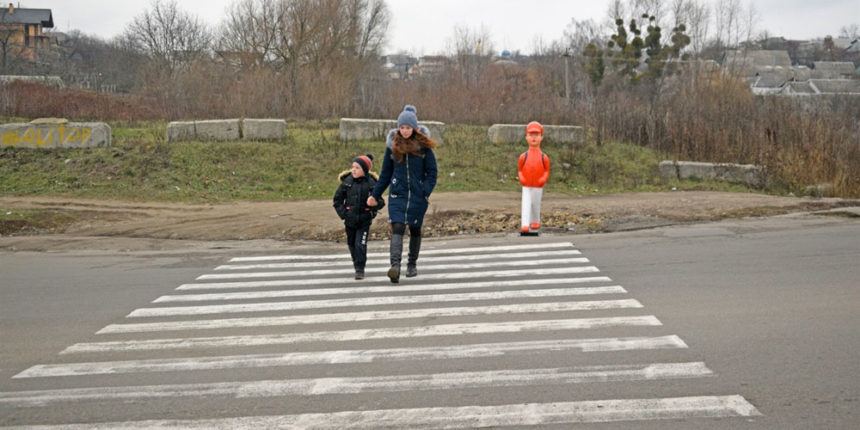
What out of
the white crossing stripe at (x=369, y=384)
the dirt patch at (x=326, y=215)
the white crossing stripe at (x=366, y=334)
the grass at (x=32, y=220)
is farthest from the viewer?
the grass at (x=32, y=220)

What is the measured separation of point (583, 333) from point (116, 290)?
5.42 metres

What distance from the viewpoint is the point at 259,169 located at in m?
19.0

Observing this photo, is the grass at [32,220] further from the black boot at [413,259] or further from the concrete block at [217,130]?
the black boot at [413,259]

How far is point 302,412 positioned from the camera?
502 centimetres

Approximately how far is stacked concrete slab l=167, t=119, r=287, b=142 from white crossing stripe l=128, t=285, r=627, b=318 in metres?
13.6

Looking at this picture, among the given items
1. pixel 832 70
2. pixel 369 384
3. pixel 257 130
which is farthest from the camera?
pixel 832 70

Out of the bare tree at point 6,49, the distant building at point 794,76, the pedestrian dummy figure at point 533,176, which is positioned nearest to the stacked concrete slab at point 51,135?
the pedestrian dummy figure at point 533,176

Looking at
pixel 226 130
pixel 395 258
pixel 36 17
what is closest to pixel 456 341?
pixel 395 258

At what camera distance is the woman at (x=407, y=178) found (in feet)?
29.1

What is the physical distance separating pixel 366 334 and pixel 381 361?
78 centimetres

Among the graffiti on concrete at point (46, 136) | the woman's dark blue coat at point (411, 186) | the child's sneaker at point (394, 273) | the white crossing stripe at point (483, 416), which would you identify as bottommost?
the white crossing stripe at point (483, 416)

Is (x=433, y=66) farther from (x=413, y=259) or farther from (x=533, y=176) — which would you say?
(x=413, y=259)

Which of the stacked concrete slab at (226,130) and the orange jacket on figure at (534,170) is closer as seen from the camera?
the orange jacket on figure at (534,170)

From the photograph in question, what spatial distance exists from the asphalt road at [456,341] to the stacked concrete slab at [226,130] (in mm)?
10590
